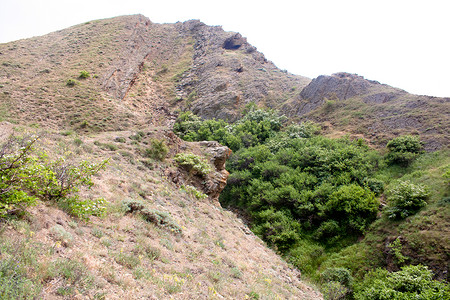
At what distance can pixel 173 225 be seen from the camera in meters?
7.43

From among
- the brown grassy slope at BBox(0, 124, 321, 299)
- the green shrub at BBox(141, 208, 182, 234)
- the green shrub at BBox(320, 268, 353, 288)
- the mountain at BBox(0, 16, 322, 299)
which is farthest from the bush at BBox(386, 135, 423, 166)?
the green shrub at BBox(141, 208, 182, 234)

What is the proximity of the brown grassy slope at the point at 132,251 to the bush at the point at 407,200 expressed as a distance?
650 centimetres

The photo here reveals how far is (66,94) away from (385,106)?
32587mm

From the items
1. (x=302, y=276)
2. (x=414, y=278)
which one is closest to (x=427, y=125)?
(x=414, y=278)

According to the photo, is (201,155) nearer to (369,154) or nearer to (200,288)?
(200,288)

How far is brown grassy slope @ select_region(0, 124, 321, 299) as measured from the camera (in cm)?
352

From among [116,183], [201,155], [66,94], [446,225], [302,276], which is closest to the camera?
[116,183]

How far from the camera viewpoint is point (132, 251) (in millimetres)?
4988

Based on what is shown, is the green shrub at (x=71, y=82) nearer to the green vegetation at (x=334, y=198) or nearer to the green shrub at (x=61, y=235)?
the green vegetation at (x=334, y=198)

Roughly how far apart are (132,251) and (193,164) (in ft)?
30.3

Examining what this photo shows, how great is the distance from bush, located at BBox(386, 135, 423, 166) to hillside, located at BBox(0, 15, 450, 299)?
40 centimetres

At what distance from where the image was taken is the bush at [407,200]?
38.7ft

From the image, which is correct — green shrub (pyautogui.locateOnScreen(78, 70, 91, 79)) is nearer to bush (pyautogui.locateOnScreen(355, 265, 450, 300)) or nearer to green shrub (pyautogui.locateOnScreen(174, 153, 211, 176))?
green shrub (pyautogui.locateOnScreen(174, 153, 211, 176))

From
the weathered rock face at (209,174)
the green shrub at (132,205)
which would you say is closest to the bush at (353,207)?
the weathered rock face at (209,174)
